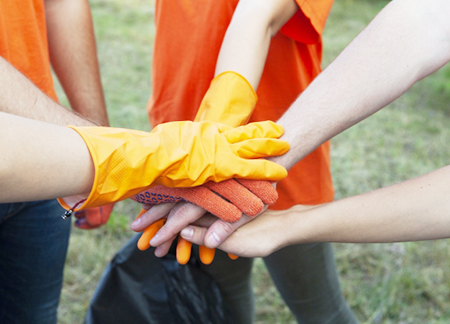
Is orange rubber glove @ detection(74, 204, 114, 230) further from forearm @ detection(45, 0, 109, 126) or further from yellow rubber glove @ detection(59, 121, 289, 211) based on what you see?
yellow rubber glove @ detection(59, 121, 289, 211)

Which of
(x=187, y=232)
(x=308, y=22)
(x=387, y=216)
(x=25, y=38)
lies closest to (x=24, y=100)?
(x=25, y=38)

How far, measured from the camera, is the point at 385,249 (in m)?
2.09

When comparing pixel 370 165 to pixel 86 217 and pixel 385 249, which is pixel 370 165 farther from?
pixel 86 217

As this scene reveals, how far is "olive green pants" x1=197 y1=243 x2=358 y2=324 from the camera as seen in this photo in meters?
1.17

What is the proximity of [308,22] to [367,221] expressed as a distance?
0.53 meters

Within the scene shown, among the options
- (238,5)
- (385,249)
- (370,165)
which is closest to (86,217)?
(238,5)

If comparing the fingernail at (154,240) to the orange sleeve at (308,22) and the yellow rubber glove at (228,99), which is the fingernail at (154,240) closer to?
the yellow rubber glove at (228,99)

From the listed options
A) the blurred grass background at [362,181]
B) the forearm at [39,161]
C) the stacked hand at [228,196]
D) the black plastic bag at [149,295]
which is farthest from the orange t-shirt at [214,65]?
the blurred grass background at [362,181]

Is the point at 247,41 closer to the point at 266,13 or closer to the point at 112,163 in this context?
the point at 266,13

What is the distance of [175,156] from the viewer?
30.2 inches

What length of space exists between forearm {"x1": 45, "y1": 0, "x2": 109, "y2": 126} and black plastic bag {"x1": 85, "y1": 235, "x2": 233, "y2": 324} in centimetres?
49

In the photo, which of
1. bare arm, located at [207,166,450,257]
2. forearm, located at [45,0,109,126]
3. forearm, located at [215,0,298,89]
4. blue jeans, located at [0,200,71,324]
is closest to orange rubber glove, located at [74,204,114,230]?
blue jeans, located at [0,200,71,324]

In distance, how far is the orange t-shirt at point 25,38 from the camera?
2.99 feet

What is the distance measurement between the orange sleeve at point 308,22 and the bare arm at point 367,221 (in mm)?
449
